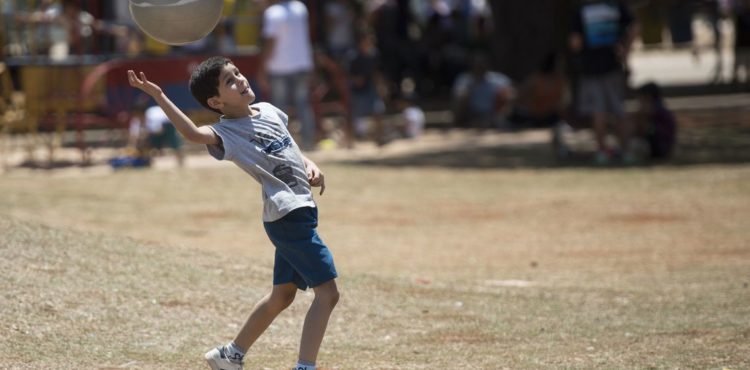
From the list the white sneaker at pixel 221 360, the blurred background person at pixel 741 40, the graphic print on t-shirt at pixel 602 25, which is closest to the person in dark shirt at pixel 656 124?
the graphic print on t-shirt at pixel 602 25

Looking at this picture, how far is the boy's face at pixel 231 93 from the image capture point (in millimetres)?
5805

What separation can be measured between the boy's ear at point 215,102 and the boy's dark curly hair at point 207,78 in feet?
0.04

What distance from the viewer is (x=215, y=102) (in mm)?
5859

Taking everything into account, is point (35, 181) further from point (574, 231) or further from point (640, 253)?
point (640, 253)

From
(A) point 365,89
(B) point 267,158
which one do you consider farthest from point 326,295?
(A) point 365,89

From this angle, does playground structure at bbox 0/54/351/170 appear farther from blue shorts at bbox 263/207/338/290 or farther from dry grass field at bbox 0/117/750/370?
blue shorts at bbox 263/207/338/290

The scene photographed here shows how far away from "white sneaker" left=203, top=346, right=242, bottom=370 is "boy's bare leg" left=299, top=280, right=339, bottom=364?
1.09ft

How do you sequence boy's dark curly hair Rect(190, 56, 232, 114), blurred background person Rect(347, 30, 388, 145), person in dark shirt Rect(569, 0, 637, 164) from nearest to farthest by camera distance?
1. boy's dark curly hair Rect(190, 56, 232, 114)
2. person in dark shirt Rect(569, 0, 637, 164)
3. blurred background person Rect(347, 30, 388, 145)

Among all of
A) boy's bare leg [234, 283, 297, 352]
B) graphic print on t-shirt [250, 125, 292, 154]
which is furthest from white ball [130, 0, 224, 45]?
boy's bare leg [234, 283, 297, 352]

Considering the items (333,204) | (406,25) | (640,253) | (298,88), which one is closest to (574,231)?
(640,253)

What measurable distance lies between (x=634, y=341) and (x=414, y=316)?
139cm

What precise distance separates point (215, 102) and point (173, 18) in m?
0.78

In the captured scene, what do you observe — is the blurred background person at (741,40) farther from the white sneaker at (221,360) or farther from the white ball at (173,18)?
the white sneaker at (221,360)

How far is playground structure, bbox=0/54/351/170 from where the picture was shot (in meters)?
16.7
